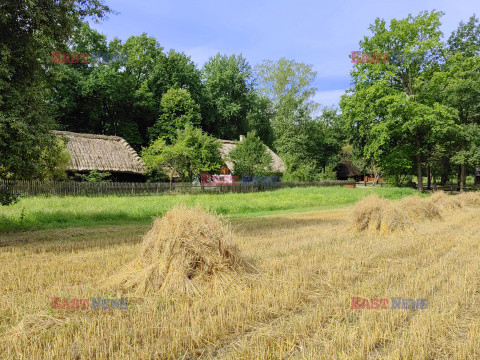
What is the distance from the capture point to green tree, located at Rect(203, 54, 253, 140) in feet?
170

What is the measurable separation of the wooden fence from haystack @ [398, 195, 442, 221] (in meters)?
17.1

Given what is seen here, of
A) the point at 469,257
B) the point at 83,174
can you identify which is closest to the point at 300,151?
the point at 83,174

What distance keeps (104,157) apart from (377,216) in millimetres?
26056

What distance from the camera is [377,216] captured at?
37.1ft

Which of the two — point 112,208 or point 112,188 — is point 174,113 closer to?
point 112,188

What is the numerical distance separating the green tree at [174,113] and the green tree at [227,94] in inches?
339

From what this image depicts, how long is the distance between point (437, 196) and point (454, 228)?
6813mm

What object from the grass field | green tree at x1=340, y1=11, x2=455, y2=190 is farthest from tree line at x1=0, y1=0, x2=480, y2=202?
the grass field

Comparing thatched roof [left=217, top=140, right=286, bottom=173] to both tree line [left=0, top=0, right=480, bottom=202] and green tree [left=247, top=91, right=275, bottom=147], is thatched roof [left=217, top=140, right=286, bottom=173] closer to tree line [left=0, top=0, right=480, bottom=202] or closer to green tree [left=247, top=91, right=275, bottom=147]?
tree line [left=0, top=0, right=480, bottom=202]

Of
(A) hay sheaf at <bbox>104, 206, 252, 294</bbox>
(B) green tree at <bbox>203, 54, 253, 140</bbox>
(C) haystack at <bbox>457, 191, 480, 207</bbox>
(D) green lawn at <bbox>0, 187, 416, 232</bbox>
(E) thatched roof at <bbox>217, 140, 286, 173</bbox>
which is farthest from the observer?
(B) green tree at <bbox>203, 54, 253, 140</bbox>

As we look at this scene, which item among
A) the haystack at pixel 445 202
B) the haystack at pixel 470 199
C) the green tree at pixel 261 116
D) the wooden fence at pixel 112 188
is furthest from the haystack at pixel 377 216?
the green tree at pixel 261 116

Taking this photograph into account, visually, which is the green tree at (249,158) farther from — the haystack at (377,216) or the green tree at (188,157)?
the haystack at (377,216)

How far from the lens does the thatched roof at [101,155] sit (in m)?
29.1

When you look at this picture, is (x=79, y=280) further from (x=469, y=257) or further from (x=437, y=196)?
(x=437, y=196)
